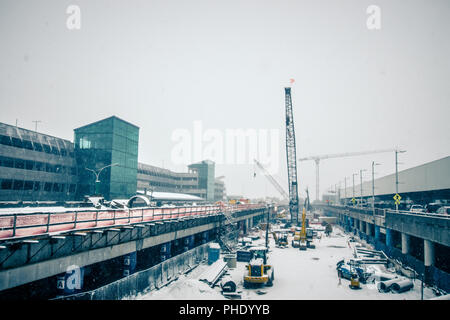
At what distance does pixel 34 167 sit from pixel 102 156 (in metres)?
11.7

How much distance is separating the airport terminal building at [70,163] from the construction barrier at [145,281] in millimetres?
19881

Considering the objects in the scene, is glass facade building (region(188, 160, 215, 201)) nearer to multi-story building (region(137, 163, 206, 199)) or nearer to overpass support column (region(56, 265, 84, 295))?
multi-story building (region(137, 163, 206, 199))

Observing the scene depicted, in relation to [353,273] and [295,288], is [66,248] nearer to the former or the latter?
[295,288]

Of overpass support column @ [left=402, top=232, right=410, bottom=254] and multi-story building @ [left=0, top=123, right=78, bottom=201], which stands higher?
multi-story building @ [left=0, top=123, right=78, bottom=201]

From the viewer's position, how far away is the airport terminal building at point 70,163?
1895 inches

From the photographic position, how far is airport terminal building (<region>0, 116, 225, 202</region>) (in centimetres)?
4812

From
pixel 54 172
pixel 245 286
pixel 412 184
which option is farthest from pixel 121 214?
pixel 412 184

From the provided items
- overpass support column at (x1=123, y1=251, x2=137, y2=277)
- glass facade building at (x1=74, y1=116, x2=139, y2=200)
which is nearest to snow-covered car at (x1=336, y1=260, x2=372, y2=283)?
overpass support column at (x1=123, y1=251, x2=137, y2=277)

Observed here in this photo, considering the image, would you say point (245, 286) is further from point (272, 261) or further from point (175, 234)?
point (272, 261)

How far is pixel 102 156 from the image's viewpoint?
197ft

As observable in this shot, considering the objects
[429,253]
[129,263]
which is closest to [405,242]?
[429,253]

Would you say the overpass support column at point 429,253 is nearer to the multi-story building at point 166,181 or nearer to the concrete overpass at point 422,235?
the concrete overpass at point 422,235
